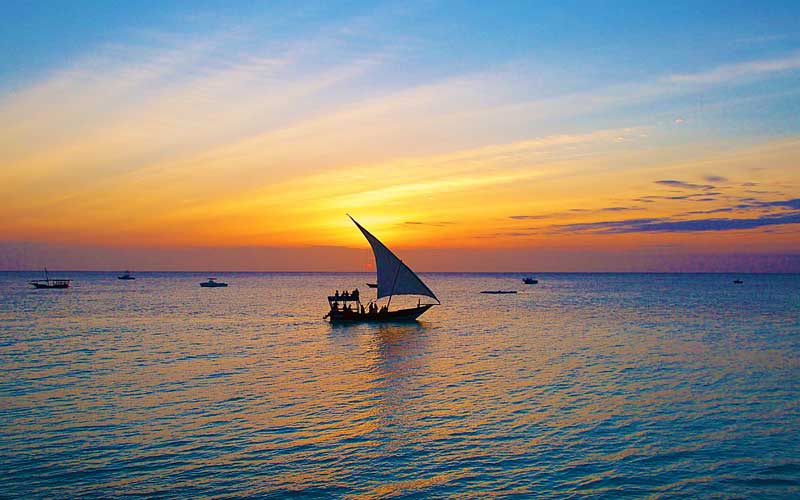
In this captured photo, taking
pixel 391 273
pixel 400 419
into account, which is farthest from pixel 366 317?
pixel 400 419

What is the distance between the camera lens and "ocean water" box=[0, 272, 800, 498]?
13875mm

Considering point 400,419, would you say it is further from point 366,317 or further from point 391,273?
point 366,317

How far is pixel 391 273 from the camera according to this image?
164 feet

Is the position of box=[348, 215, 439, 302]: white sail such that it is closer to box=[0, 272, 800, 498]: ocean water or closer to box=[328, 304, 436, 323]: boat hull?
box=[328, 304, 436, 323]: boat hull

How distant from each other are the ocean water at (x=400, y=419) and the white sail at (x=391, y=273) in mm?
10820

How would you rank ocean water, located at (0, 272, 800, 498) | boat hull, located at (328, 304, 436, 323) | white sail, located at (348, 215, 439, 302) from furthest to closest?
boat hull, located at (328, 304, 436, 323) → white sail, located at (348, 215, 439, 302) → ocean water, located at (0, 272, 800, 498)

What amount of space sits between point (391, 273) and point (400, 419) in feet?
101

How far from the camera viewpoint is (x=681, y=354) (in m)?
34.4

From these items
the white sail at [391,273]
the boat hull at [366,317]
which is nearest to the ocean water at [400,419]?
the white sail at [391,273]

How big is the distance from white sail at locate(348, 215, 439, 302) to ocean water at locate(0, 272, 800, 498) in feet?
35.5

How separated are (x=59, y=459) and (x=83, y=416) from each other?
4615 mm

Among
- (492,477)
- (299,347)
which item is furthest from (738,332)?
(492,477)

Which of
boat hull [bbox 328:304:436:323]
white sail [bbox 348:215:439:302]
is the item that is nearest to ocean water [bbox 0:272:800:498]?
white sail [bbox 348:215:439:302]

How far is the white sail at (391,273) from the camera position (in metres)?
49.5
